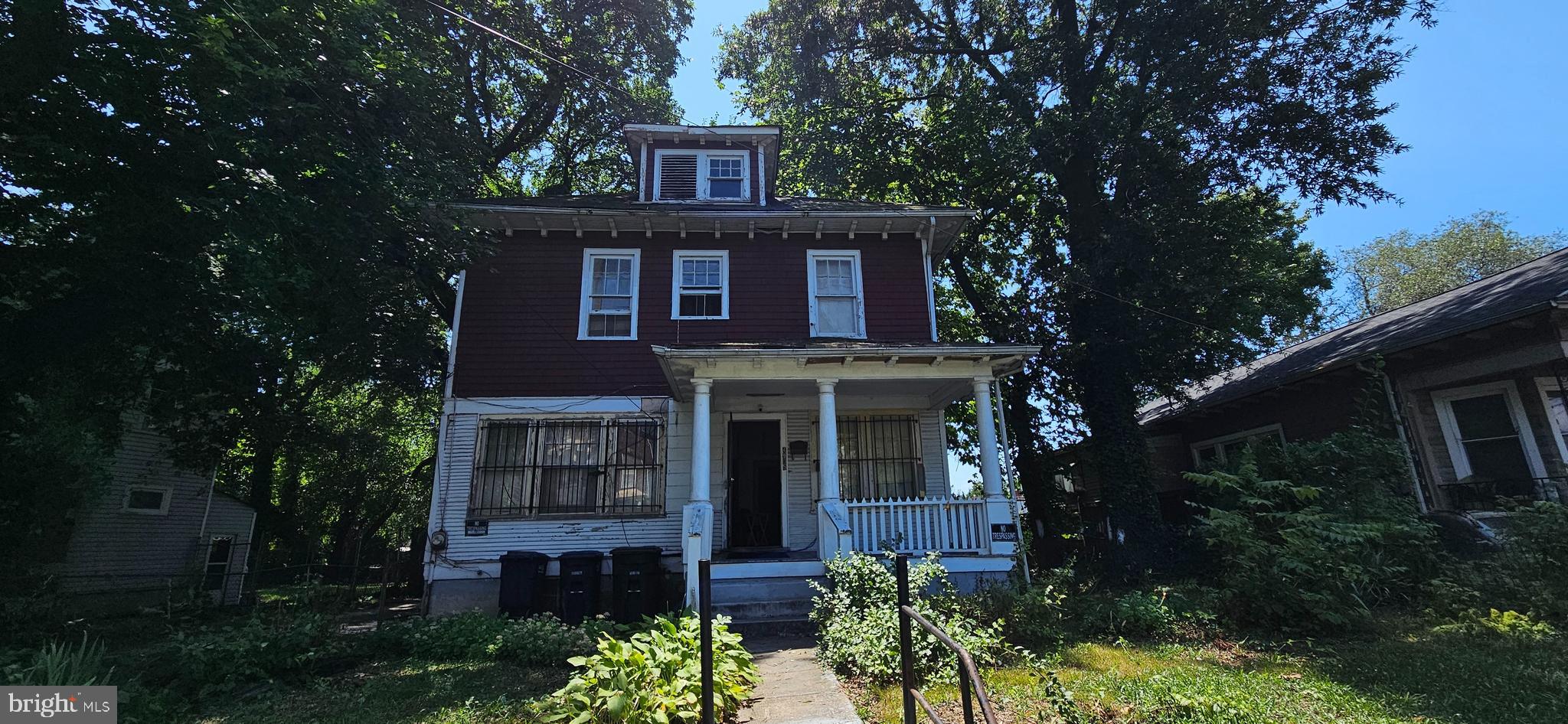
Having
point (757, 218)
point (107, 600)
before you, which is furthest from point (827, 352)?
point (107, 600)

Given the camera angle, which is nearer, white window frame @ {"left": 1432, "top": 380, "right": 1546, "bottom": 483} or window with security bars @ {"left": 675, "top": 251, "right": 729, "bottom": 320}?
white window frame @ {"left": 1432, "top": 380, "right": 1546, "bottom": 483}

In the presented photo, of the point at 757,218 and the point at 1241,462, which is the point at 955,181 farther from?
the point at 1241,462

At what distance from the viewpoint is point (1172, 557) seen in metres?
10.6

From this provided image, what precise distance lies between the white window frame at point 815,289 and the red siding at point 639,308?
8 cm

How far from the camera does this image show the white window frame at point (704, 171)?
40.7 feet

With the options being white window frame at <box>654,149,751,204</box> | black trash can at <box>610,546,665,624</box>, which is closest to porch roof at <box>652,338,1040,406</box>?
black trash can at <box>610,546,665,624</box>

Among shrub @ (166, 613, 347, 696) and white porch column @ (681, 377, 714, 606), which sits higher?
white porch column @ (681, 377, 714, 606)

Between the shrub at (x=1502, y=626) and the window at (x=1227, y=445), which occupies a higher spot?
the window at (x=1227, y=445)

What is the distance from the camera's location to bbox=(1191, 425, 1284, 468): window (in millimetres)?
12400

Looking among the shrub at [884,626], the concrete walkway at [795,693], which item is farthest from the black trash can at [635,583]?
the shrub at [884,626]

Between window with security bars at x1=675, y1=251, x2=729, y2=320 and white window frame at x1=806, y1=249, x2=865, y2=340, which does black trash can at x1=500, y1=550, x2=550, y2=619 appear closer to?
window with security bars at x1=675, y1=251, x2=729, y2=320

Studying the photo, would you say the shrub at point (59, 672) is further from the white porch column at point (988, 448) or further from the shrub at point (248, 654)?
the white porch column at point (988, 448)

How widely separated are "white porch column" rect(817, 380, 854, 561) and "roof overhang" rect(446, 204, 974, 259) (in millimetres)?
3425

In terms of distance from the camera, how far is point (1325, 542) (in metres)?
6.89
